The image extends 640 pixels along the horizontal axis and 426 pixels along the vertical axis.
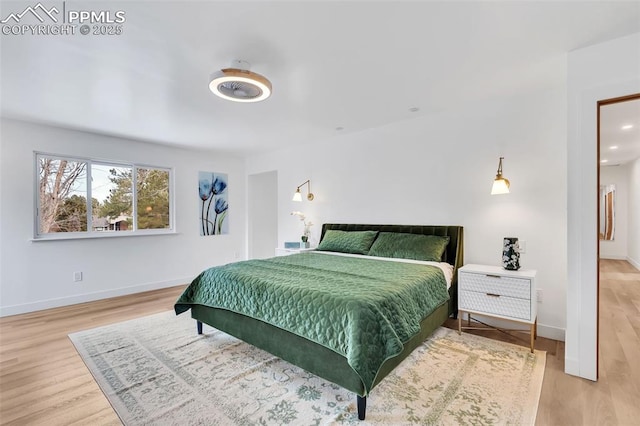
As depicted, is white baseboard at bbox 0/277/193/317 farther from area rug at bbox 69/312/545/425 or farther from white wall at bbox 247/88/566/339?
white wall at bbox 247/88/566/339

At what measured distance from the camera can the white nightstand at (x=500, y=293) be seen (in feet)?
8.11

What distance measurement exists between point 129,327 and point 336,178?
326 centimetres

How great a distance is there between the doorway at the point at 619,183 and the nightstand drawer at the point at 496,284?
1.59 ft

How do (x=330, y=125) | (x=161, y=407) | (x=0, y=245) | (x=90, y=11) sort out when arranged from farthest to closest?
(x=330, y=125) → (x=0, y=245) → (x=161, y=407) → (x=90, y=11)

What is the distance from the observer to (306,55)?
7.16 feet

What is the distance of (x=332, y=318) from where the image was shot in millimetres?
1800

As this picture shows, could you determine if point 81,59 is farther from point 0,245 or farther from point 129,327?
point 0,245

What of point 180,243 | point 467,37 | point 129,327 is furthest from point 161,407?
point 180,243

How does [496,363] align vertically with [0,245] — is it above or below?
below

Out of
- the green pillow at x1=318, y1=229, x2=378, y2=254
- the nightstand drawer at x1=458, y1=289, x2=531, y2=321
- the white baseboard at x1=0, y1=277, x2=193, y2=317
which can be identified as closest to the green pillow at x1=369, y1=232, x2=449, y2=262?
the green pillow at x1=318, y1=229, x2=378, y2=254

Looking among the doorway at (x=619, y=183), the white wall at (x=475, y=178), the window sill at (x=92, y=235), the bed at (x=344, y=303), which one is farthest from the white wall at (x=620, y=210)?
the window sill at (x=92, y=235)

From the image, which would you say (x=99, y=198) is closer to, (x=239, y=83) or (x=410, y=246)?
(x=239, y=83)

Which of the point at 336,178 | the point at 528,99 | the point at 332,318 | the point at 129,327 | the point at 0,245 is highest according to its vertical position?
the point at 528,99

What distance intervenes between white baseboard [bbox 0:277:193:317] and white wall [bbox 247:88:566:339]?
3139 mm
